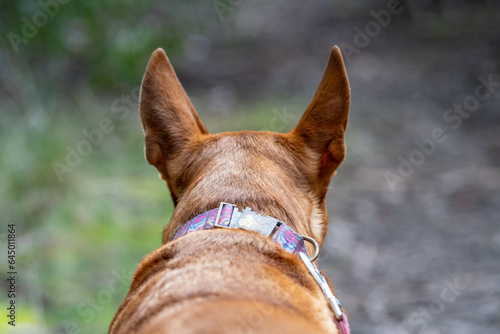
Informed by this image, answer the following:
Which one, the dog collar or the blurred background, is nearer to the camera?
the dog collar

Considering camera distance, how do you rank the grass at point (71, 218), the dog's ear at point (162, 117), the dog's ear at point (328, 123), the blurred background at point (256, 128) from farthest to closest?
1. the blurred background at point (256, 128)
2. the grass at point (71, 218)
3. the dog's ear at point (162, 117)
4. the dog's ear at point (328, 123)

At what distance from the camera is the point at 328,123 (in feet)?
9.37

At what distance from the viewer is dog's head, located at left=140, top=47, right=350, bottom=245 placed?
2.53m

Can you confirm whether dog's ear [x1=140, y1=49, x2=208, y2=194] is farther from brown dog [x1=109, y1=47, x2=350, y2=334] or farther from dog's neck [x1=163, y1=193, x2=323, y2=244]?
dog's neck [x1=163, y1=193, x2=323, y2=244]

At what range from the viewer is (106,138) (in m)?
7.12

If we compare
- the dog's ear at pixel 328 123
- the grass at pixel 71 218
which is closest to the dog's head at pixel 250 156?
the dog's ear at pixel 328 123

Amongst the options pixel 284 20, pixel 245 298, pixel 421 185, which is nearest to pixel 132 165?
pixel 421 185

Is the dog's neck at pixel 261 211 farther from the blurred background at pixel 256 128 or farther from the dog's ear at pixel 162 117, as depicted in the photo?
the blurred background at pixel 256 128

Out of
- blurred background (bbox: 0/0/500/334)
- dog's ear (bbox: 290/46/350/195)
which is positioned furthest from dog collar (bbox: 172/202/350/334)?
blurred background (bbox: 0/0/500/334)

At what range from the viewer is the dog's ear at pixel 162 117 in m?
2.96

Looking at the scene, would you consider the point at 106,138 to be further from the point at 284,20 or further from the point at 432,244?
the point at 284,20

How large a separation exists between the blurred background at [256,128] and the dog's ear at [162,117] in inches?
67.4

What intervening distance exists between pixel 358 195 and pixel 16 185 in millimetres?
3599

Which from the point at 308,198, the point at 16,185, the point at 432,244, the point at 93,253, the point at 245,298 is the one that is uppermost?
the point at 245,298
